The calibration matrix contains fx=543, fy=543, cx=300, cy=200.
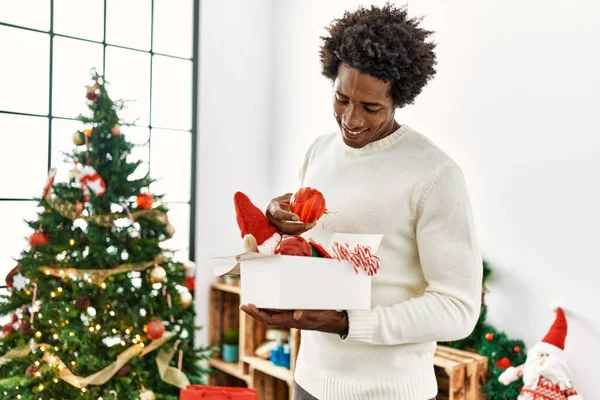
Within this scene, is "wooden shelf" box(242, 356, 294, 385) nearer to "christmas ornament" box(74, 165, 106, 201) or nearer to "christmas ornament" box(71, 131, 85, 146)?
"christmas ornament" box(74, 165, 106, 201)

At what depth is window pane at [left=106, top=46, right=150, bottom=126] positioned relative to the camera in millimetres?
2623

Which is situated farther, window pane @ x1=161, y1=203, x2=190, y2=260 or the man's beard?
window pane @ x1=161, y1=203, x2=190, y2=260

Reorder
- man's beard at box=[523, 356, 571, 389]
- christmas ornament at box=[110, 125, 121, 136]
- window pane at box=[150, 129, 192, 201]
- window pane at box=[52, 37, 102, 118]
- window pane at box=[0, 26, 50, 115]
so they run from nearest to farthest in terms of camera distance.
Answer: man's beard at box=[523, 356, 571, 389] < christmas ornament at box=[110, 125, 121, 136] < window pane at box=[0, 26, 50, 115] < window pane at box=[52, 37, 102, 118] < window pane at box=[150, 129, 192, 201]

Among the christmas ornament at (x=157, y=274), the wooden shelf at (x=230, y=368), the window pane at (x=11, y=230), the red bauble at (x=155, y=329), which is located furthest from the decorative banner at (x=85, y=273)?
the wooden shelf at (x=230, y=368)

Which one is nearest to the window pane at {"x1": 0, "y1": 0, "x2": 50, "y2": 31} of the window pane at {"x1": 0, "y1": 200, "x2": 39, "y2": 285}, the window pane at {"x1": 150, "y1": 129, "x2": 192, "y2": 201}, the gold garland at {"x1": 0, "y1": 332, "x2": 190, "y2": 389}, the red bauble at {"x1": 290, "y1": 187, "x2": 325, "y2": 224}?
the window pane at {"x1": 150, "y1": 129, "x2": 192, "y2": 201}

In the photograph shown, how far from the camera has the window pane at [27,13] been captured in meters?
2.35

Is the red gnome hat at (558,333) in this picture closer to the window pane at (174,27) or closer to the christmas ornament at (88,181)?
the christmas ornament at (88,181)

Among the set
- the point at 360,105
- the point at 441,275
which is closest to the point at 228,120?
the point at 360,105

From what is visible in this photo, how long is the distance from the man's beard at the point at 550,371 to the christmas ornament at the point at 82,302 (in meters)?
1.44

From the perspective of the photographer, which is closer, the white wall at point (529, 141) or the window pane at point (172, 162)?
the white wall at point (529, 141)

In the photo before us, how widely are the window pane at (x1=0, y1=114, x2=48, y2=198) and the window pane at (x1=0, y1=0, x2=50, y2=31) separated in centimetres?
41

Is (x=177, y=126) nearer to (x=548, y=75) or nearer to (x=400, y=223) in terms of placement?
(x=548, y=75)

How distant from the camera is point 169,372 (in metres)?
1.92

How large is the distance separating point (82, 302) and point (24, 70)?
120 cm
